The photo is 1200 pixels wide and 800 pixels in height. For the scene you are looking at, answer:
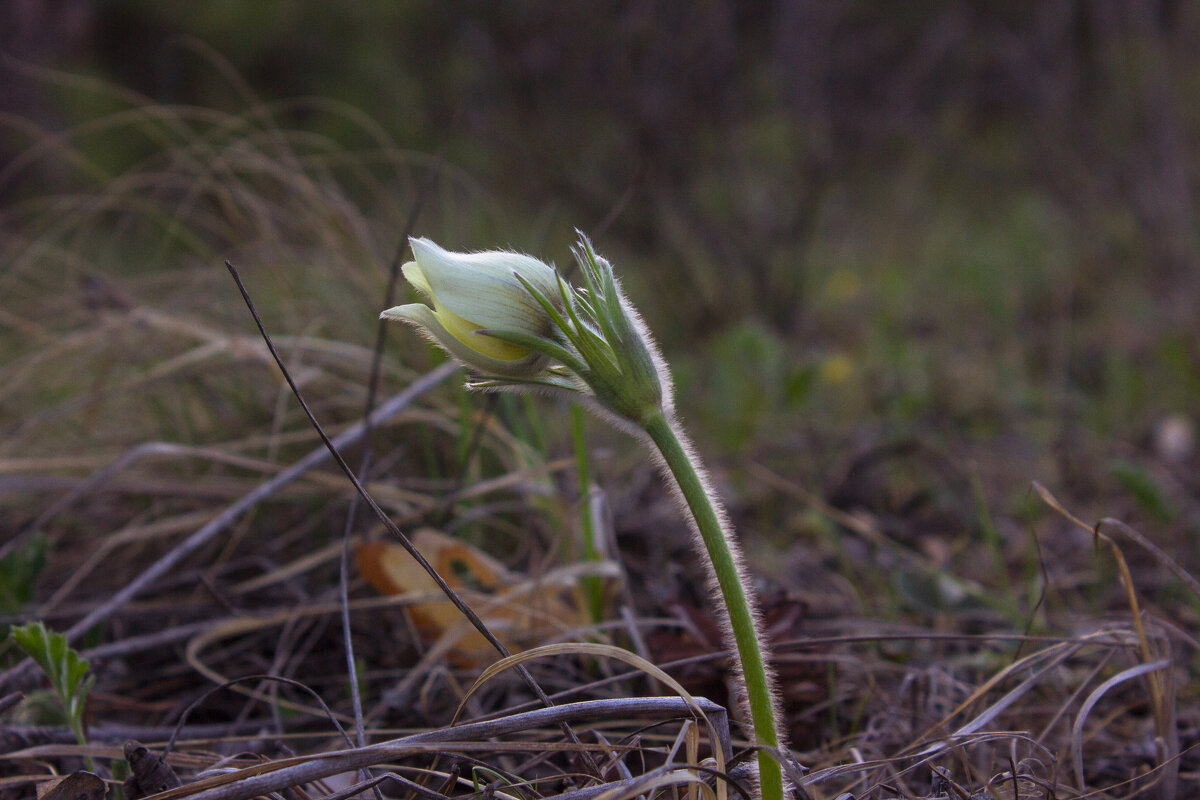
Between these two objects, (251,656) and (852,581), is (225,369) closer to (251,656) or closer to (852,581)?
(251,656)

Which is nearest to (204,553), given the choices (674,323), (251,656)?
(251,656)

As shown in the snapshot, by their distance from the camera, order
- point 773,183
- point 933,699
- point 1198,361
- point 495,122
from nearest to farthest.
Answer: point 933,699 < point 1198,361 < point 495,122 < point 773,183

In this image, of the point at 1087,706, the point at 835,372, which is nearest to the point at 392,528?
the point at 1087,706

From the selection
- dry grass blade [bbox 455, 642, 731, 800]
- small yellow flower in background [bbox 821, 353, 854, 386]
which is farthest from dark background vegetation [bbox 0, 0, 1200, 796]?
dry grass blade [bbox 455, 642, 731, 800]

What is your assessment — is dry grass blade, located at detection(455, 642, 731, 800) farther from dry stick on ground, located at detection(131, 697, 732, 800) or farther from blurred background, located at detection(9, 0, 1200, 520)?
blurred background, located at detection(9, 0, 1200, 520)

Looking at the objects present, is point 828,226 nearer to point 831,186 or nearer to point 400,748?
point 831,186

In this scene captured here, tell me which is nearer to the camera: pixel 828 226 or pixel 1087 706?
pixel 1087 706
